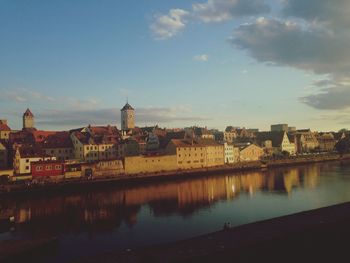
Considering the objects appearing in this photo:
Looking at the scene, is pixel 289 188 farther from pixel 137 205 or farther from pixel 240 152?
pixel 240 152

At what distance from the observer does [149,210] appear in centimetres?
3347

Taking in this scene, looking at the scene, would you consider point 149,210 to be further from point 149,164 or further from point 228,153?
point 228,153

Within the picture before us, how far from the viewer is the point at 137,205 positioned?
36.1m

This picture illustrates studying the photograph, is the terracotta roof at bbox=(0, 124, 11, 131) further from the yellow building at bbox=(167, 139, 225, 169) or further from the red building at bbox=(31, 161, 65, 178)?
the yellow building at bbox=(167, 139, 225, 169)

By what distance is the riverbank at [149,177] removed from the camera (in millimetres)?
43559

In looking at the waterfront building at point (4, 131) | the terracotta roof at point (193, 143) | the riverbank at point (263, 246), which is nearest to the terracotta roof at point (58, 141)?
the waterfront building at point (4, 131)

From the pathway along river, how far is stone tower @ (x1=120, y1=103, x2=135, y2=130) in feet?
166

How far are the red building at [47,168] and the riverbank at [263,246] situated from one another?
A: 36.0 meters

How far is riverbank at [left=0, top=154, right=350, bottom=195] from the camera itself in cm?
4356

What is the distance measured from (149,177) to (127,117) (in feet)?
153

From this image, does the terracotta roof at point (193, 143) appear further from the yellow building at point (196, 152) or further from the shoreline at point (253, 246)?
the shoreline at point (253, 246)

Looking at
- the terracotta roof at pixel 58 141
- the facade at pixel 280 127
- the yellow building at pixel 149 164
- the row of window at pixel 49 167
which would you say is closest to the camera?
the row of window at pixel 49 167

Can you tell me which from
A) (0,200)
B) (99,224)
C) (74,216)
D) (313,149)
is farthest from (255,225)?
(313,149)

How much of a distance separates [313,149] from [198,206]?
8614cm
